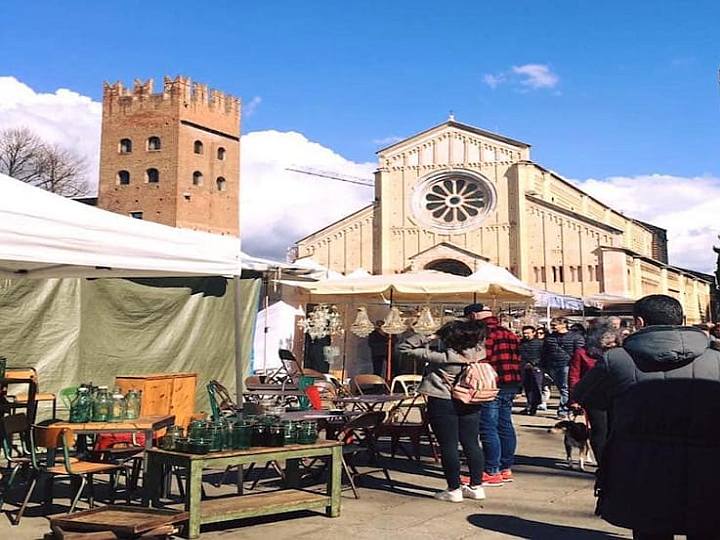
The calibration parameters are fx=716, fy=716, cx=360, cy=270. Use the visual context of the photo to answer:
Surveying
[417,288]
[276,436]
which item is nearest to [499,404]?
[276,436]

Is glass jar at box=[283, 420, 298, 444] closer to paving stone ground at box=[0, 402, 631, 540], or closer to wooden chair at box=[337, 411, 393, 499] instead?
paving stone ground at box=[0, 402, 631, 540]

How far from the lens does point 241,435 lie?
520 cm

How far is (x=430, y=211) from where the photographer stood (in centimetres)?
3894

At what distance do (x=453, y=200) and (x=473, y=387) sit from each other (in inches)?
1328

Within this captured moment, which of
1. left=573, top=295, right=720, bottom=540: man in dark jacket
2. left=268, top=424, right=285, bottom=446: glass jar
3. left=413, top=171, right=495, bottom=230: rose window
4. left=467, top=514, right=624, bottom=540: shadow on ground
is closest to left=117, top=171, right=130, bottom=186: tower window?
left=413, top=171, right=495, bottom=230: rose window

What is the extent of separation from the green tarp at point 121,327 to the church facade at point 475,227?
85.1 ft

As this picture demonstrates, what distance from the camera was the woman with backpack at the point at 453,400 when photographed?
19.5 feet

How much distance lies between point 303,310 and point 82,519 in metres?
10.5

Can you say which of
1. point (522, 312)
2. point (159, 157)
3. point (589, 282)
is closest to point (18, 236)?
point (522, 312)

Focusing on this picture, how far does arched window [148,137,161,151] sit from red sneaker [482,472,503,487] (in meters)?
43.4

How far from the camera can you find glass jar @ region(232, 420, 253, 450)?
5.15 m

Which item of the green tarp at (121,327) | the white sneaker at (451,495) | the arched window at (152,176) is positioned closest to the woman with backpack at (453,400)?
the white sneaker at (451,495)

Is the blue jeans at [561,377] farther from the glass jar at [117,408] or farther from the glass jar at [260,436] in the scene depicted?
the glass jar at [117,408]

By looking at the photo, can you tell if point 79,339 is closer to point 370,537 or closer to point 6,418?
point 6,418
